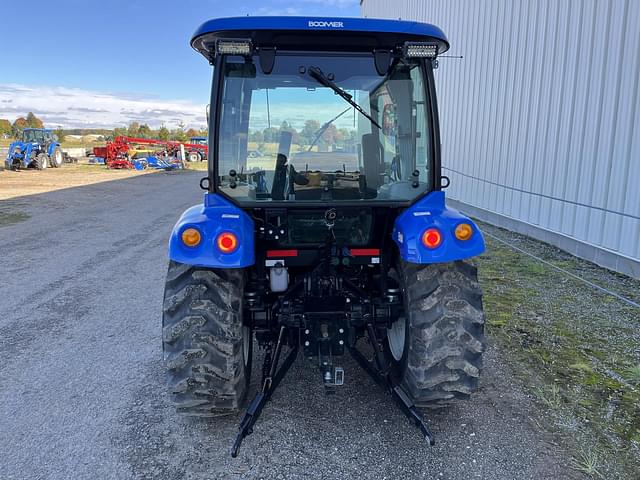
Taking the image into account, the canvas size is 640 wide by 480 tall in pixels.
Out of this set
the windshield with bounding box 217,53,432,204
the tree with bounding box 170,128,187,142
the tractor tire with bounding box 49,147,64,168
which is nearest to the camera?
the windshield with bounding box 217,53,432,204

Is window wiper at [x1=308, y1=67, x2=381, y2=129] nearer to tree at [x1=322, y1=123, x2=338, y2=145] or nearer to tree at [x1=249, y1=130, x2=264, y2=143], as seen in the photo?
tree at [x1=322, y1=123, x2=338, y2=145]

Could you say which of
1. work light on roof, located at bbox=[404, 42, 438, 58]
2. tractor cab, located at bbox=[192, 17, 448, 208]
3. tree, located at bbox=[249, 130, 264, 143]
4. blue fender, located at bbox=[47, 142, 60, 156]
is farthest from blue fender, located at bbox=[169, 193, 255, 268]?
blue fender, located at bbox=[47, 142, 60, 156]

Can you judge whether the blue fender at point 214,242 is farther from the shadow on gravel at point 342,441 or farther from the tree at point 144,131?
the tree at point 144,131

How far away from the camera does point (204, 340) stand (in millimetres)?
2717

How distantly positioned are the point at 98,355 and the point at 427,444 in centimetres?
276

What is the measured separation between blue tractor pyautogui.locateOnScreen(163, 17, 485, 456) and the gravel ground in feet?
0.61

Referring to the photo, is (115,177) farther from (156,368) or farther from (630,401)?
(630,401)

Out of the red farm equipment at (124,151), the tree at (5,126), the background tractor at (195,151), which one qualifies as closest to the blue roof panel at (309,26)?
the red farm equipment at (124,151)

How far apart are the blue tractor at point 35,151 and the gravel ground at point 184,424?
2256cm

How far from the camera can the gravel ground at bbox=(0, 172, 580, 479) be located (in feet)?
8.55

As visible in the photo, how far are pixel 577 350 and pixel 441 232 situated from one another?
215 centimetres

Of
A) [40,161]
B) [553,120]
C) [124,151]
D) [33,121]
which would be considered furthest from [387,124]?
[33,121]

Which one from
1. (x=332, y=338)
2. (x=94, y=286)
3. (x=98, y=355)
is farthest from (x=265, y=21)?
(x=94, y=286)

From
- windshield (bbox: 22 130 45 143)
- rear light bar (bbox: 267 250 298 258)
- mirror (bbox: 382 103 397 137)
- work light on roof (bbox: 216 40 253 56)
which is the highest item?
windshield (bbox: 22 130 45 143)
